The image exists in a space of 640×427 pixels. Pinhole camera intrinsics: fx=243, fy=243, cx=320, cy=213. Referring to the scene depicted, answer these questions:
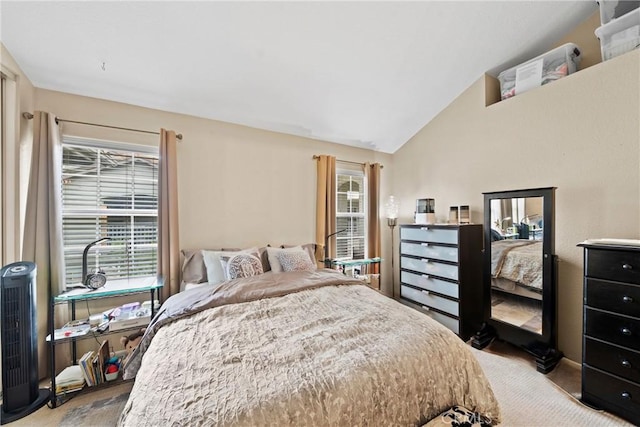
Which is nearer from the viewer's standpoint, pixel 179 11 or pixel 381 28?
pixel 179 11

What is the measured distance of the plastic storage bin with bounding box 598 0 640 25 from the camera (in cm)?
198

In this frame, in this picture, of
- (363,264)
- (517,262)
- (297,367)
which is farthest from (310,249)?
(517,262)

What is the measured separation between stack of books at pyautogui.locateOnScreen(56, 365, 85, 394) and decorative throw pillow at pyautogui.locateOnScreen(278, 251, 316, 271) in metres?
1.73

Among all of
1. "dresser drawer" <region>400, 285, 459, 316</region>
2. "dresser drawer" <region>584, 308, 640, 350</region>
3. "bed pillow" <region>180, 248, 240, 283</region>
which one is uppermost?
"bed pillow" <region>180, 248, 240, 283</region>

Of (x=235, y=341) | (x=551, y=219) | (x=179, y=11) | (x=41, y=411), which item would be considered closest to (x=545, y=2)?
(x=551, y=219)

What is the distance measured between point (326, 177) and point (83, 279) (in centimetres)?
268

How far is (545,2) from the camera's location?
2.03m

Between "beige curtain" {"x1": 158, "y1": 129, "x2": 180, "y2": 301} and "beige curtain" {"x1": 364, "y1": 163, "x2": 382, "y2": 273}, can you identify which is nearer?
"beige curtain" {"x1": 158, "y1": 129, "x2": 180, "y2": 301}

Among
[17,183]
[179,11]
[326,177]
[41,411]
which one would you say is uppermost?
[179,11]

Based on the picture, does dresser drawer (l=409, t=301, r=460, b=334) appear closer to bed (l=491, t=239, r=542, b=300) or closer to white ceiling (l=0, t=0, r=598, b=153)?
bed (l=491, t=239, r=542, b=300)

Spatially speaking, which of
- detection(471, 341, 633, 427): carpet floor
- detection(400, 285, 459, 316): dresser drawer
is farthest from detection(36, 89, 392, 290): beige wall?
detection(471, 341, 633, 427): carpet floor

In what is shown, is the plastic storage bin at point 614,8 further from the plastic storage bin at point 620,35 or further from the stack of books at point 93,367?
the stack of books at point 93,367

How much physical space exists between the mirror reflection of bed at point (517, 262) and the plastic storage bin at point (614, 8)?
1.57 meters

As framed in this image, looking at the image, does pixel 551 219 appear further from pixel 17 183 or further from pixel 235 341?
pixel 17 183
